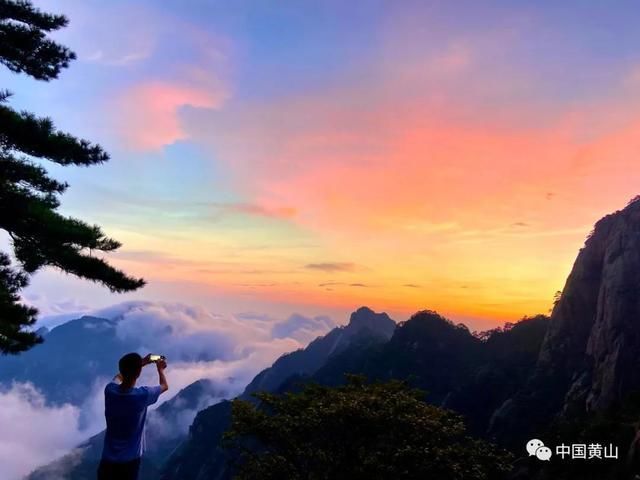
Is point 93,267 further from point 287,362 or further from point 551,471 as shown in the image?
point 287,362

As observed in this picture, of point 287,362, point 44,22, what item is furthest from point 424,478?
point 287,362

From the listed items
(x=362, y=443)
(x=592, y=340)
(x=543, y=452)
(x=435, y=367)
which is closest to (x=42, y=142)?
(x=362, y=443)

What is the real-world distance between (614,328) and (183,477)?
330ft

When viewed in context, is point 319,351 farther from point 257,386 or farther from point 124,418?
point 124,418

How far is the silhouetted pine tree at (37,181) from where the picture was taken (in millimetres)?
9891

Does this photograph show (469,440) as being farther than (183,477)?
No

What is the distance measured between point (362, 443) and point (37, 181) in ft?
46.2

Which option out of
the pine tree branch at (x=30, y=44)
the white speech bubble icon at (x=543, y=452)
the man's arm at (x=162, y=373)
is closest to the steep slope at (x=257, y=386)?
the white speech bubble icon at (x=543, y=452)

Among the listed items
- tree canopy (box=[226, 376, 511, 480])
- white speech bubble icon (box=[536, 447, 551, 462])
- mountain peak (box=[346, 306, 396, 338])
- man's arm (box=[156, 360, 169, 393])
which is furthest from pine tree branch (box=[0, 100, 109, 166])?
mountain peak (box=[346, 306, 396, 338])

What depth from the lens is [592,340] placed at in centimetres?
5091

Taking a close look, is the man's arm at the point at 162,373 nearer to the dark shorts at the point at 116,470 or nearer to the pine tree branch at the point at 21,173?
the dark shorts at the point at 116,470

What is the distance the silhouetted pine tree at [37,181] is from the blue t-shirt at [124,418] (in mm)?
6069

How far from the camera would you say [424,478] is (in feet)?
52.2

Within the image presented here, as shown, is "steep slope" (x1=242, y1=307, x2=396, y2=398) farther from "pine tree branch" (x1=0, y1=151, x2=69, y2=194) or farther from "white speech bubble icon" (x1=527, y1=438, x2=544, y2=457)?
"pine tree branch" (x1=0, y1=151, x2=69, y2=194)
